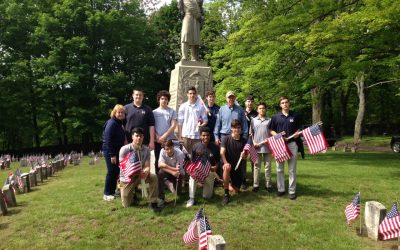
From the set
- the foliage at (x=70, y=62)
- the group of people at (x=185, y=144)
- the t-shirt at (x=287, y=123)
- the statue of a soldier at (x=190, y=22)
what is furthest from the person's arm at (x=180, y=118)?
the foliage at (x=70, y=62)

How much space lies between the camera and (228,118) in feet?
25.8

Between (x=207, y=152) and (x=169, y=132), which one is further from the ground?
(x=169, y=132)

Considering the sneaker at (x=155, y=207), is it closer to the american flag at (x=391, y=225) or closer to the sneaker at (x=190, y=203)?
the sneaker at (x=190, y=203)

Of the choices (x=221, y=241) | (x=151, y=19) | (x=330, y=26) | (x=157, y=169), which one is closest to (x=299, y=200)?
(x=157, y=169)

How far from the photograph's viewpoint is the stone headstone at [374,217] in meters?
5.67

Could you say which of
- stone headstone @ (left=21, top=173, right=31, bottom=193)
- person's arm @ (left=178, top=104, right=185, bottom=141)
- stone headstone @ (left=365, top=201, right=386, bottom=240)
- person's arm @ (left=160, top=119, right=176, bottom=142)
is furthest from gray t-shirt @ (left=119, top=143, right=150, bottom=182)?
stone headstone @ (left=21, top=173, right=31, bottom=193)

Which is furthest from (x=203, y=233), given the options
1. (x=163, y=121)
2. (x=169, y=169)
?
(x=163, y=121)

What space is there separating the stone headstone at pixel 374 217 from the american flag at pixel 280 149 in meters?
1.79

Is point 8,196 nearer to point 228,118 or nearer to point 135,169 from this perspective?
point 135,169

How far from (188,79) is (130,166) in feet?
15.0

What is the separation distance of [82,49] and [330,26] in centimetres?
2279

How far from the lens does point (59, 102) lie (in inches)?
1238

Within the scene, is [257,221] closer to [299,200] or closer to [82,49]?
[299,200]

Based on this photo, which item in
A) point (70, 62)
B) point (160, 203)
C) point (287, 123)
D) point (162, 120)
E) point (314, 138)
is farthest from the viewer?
point (70, 62)
